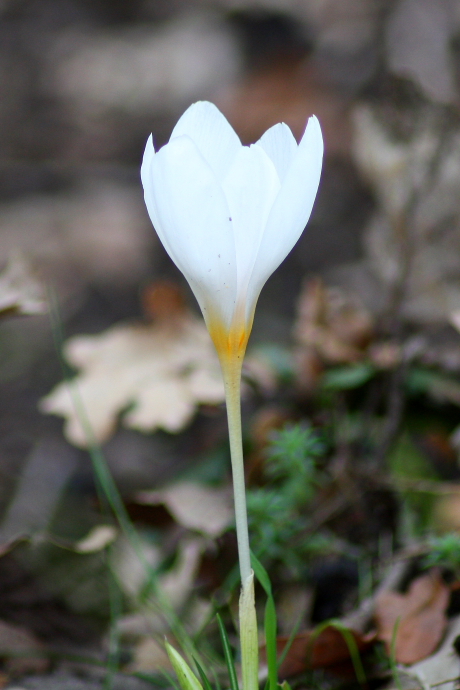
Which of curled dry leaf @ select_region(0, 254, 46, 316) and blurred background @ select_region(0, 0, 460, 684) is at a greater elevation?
blurred background @ select_region(0, 0, 460, 684)

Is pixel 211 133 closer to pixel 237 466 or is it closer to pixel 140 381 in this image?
pixel 237 466

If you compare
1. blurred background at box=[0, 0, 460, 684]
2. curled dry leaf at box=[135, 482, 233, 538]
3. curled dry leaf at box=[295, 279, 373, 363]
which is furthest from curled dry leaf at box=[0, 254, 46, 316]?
curled dry leaf at box=[295, 279, 373, 363]

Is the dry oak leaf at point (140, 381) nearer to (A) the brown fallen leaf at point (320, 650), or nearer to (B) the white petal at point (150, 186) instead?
(A) the brown fallen leaf at point (320, 650)

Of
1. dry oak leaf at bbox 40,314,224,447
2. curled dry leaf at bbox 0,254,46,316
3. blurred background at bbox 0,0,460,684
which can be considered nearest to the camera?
curled dry leaf at bbox 0,254,46,316

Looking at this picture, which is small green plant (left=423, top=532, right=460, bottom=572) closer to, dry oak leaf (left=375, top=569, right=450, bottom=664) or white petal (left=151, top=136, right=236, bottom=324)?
dry oak leaf (left=375, top=569, right=450, bottom=664)

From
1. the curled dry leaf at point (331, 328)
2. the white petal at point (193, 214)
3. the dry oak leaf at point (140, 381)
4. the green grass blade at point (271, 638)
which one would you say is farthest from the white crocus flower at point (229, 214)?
the curled dry leaf at point (331, 328)

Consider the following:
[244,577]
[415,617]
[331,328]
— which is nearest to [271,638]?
[244,577]

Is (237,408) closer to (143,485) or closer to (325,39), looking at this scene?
(143,485)
